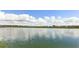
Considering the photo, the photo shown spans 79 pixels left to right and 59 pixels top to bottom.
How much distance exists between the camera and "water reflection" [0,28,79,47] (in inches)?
56.4

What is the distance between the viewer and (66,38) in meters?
1.43

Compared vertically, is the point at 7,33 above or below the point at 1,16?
below

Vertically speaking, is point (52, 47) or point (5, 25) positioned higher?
point (5, 25)

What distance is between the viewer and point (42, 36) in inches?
56.7

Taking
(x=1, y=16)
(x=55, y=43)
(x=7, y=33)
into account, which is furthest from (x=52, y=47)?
(x=1, y=16)

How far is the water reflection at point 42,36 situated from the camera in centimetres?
143

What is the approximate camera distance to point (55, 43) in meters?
1.44

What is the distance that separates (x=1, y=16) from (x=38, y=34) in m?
0.39
